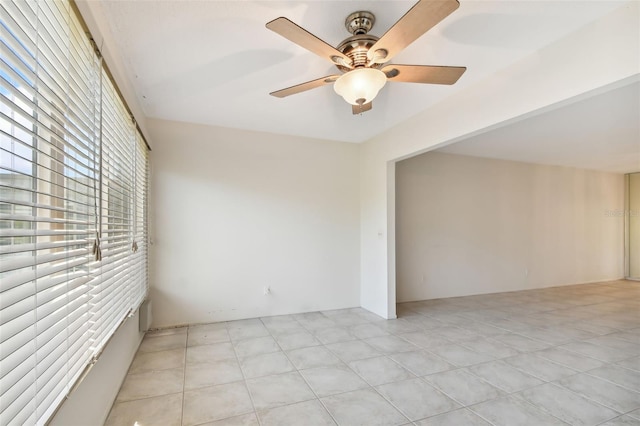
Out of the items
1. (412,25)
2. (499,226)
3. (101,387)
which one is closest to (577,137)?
(499,226)

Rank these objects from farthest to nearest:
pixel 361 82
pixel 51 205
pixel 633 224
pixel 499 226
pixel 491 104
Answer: pixel 633 224
pixel 499 226
pixel 491 104
pixel 361 82
pixel 51 205

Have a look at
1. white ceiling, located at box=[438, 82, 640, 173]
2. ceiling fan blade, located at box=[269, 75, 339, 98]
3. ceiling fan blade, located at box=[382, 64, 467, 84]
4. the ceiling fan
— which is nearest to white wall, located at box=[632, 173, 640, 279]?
white ceiling, located at box=[438, 82, 640, 173]

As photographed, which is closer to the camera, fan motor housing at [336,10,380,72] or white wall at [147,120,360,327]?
fan motor housing at [336,10,380,72]

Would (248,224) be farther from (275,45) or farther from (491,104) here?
(491,104)

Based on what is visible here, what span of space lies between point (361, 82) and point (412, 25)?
15.9 inches

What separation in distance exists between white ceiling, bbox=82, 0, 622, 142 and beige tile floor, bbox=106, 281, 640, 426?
8.28ft

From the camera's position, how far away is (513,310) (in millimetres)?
4574

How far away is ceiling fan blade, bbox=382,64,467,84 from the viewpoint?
191 centimetres

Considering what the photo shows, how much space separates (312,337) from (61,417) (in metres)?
2.44

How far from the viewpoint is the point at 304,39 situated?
1633 mm

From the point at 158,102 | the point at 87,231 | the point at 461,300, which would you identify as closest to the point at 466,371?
the point at 461,300

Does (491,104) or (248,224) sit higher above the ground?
(491,104)

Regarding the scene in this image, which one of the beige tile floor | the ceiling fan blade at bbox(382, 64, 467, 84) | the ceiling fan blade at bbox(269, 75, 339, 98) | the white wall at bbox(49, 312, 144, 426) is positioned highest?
the ceiling fan blade at bbox(382, 64, 467, 84)

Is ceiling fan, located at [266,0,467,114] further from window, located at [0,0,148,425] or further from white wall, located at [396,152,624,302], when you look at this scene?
white wall, located at [396,152,624,302]
